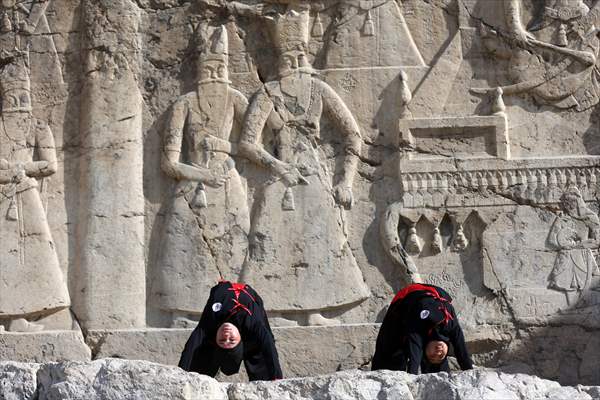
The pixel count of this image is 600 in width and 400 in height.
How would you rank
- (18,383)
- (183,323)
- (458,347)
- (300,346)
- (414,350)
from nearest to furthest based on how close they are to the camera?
(18,383), (414,350), (458,347), (300,346), (183,323)

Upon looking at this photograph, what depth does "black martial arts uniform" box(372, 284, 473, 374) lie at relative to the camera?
7395 mm

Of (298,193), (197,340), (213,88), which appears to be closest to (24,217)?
(213,88)

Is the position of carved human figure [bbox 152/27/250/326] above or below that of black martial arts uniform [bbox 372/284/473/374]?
above

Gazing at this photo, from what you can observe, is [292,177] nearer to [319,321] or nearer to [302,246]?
[302,246]

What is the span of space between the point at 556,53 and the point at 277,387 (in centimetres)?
394

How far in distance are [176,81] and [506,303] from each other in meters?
2.78

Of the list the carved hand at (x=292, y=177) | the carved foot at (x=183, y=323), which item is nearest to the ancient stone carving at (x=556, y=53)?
the carved hand at (x=292, y=177)

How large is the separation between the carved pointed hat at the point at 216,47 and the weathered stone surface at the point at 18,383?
330cm

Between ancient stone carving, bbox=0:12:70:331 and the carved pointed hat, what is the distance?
48.4 inches

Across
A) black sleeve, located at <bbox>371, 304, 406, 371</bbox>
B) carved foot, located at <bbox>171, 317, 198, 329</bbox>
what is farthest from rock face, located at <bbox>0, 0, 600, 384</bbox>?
black sleeve, located at <bbox>371, 304, 406, 371</bbox>

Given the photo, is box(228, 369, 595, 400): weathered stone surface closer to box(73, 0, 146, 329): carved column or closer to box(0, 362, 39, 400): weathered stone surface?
box(0, 362, 39, 400): weathered stone surface

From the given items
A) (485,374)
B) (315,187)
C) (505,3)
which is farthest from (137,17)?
(485,374)

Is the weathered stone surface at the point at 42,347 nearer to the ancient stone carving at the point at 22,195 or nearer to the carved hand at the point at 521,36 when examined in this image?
the ancient stone carving at the point at 22,195

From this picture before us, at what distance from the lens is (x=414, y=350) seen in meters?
7.34
